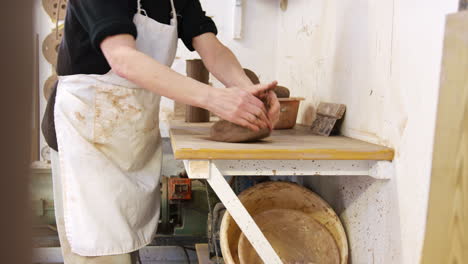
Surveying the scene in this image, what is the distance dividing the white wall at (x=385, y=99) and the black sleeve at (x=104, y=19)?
2.78 feet

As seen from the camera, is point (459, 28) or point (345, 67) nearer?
point (459, 28)

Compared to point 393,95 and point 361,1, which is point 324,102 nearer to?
point 361,1

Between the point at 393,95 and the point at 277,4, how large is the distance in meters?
1.92

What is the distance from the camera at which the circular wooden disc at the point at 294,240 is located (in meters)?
1.78

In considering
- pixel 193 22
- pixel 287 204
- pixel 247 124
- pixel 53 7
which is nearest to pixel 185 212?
pixel 287 204

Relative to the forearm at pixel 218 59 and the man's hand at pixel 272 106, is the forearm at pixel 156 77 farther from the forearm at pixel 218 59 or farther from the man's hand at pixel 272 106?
the forearm at pixel 218 59

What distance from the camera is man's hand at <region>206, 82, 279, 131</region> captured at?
4.68 ft

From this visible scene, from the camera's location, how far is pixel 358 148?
1498 millimetres

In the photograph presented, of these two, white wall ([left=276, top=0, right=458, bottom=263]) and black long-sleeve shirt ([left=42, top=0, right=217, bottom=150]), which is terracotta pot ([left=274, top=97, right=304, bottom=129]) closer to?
white wall ([left=276, top=0, right=458, bottom=263])

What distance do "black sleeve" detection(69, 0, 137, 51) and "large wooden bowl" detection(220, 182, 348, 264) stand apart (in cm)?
80

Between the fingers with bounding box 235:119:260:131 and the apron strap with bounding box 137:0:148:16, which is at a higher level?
the apron strap with bounding box 137:0:148:16

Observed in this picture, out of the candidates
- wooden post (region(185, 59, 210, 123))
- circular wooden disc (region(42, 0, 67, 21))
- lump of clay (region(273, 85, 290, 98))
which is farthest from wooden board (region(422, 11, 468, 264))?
circular wooden disc (region(42, 0, 67, 21))

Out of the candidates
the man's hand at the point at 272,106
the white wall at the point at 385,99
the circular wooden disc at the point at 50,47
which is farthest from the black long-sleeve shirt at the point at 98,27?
the circular wooden disc at the point at 50,47

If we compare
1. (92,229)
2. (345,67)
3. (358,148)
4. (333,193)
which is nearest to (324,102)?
(345,67)
